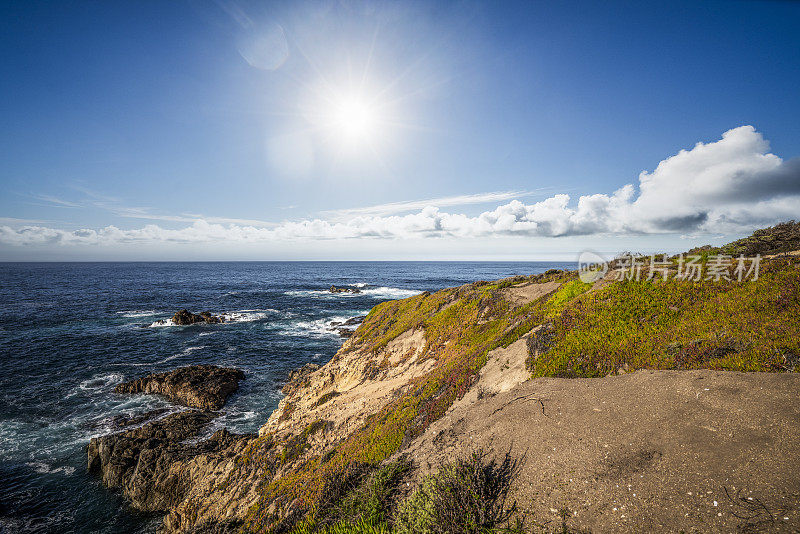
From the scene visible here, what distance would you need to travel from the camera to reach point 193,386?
80.0ft

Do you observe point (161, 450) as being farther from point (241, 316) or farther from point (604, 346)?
point (241, 316)

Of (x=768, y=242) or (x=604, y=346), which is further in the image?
(x=768, y=242)

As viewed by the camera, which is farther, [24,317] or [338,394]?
[24,317]

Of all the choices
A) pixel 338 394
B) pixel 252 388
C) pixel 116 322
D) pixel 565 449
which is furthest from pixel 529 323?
pixel 116 322

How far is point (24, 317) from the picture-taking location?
50.1 meters

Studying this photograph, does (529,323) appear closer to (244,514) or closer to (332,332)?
(244,514)

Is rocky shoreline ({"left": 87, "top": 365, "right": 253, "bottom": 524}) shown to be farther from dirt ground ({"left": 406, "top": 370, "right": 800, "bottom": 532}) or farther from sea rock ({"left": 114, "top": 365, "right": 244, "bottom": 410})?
dirt ground ({"left": 406, "top": 370, "right": 800, "bottom": 532})

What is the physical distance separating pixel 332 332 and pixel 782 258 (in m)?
41.2

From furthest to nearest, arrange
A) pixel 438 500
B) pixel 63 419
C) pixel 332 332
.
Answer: pixel 332 332 < pixel 63 419 < pixel 438 500

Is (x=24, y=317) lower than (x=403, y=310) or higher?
lower

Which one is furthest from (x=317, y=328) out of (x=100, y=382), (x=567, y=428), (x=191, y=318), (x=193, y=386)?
(x=567, y=428)

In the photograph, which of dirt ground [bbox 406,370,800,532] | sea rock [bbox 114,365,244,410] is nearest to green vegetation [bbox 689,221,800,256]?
dirt ground [bbox 406,370,800,532]

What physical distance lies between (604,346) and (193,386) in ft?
91.4

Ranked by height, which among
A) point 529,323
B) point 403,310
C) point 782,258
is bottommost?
point 403,310
